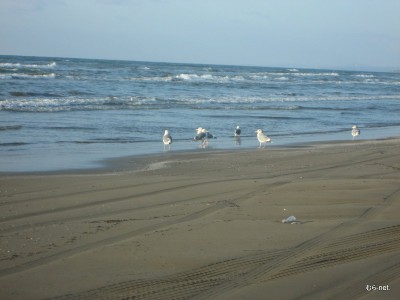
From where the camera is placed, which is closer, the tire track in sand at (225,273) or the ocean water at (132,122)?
the tire track in sand at (225,273)

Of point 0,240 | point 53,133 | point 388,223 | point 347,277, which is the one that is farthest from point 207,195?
point 53,133

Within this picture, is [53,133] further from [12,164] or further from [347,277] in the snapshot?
[347,277]

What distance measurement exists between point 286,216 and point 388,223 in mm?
876

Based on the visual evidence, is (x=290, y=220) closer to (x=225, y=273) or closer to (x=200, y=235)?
(x=200, y=235)

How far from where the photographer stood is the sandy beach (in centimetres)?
382

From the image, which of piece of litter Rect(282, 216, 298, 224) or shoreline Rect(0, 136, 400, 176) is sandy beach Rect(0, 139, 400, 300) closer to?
piece of litter Rect(282, 216, 298, 224)

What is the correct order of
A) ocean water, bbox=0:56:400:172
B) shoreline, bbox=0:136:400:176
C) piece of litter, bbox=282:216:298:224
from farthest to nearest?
ocean water, bbox=0:56:400:172
shoreline, bbox=0:136:400:176
piece of litter, bbox=282:216:298:224

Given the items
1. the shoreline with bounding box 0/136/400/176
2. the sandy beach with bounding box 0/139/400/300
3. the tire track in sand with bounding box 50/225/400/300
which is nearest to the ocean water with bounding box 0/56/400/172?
the shoreline with bounding box 0/136/400/176

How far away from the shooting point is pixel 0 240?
4.81 meters

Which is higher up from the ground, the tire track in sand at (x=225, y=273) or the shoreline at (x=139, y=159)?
the tire track in sand at (x=225, y=273)

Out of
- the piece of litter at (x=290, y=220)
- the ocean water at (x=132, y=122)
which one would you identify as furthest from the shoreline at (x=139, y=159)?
the piece of litter at (x=290, y=220)

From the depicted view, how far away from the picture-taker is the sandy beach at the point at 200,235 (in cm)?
382

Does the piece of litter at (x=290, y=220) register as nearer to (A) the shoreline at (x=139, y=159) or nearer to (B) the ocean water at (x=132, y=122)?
(A) the shoreline at (x=139, y=159)

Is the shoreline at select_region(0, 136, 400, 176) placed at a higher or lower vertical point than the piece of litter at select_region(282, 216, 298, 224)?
lower
